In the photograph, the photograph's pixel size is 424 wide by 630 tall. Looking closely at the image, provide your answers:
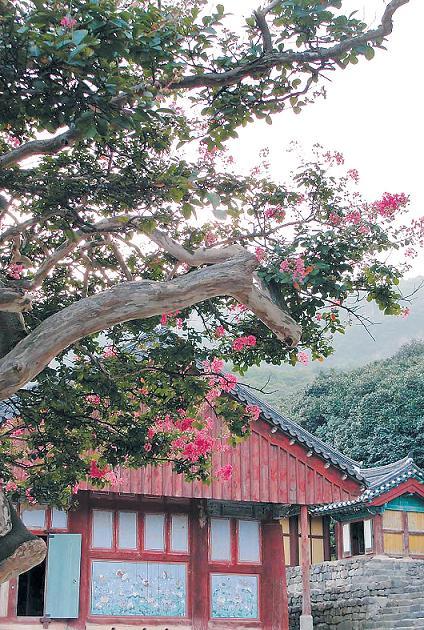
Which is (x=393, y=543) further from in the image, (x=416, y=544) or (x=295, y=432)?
(x=295, y=432)

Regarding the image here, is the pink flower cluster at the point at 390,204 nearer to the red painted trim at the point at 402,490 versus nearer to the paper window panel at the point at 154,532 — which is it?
the paper window panel at the point at 154,532

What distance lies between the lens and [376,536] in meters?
26.5

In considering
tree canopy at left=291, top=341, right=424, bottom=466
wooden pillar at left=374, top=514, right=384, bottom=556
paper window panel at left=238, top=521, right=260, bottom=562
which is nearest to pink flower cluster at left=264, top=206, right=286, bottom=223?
paper window panel at left=238, top=521, right=260, bottom=562

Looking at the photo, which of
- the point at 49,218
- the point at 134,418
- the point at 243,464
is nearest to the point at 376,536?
the point at 243,464

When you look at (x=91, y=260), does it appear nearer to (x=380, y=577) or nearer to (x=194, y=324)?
(x=194, y=324)

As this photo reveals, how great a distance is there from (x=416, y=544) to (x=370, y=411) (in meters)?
11.3

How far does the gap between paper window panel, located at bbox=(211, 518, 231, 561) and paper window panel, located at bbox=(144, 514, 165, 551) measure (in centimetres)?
118

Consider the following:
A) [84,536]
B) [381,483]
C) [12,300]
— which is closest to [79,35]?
[12,300]

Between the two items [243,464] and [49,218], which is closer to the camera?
[49,218]

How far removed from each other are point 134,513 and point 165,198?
11446 mm

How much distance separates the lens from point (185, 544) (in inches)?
752

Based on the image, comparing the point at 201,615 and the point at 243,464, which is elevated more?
the point at 243,464

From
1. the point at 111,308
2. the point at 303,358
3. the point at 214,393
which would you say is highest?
the point at 303,358

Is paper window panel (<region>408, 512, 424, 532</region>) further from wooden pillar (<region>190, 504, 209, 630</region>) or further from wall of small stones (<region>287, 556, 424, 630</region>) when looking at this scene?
wooden pillar (<region>190, 504, 209, 630</region>)
